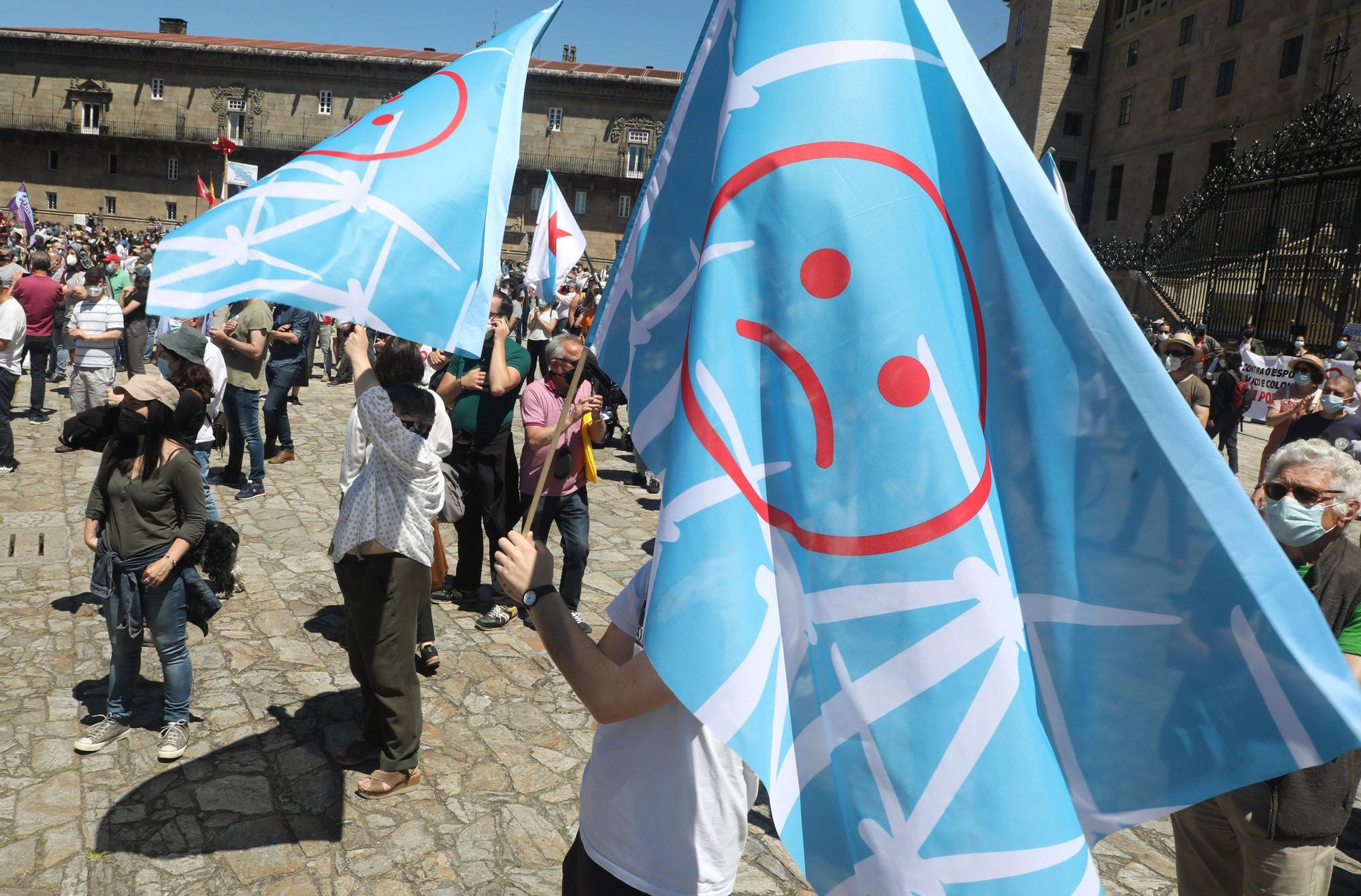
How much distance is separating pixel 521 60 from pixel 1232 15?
41060 millimetres

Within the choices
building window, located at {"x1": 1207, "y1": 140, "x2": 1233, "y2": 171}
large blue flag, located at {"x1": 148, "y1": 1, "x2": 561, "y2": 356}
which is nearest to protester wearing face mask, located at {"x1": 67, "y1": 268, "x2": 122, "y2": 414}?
large blue flag, located at {"x1": 148, "y1": 1, "x2": 561, "y2": 356}

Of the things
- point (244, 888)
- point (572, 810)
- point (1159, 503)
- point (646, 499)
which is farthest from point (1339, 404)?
point (244, 888)

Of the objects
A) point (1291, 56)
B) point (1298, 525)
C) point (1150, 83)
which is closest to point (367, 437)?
point (1298, 525)

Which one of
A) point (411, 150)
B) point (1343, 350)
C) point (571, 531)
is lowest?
point (571, 531)

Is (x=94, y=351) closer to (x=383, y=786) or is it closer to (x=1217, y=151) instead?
(x=383, y=786)

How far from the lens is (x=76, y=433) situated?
173 inches

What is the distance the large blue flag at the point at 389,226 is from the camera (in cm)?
325

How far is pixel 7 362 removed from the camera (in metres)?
8.94

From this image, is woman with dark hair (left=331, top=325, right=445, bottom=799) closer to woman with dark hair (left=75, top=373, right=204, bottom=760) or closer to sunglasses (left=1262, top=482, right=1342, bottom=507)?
woman with dark hair (left=75, top=373, right=204, bottom=760)

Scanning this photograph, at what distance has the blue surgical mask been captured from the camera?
2910 millimetres

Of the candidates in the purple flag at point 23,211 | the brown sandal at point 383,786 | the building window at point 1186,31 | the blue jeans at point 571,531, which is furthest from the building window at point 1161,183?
the brown sandal at point 383,786

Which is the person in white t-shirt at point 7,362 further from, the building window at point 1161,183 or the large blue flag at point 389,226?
the building window at point 1161,183

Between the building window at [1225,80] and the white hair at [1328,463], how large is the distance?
39597mm

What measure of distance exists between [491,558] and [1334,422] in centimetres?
665
